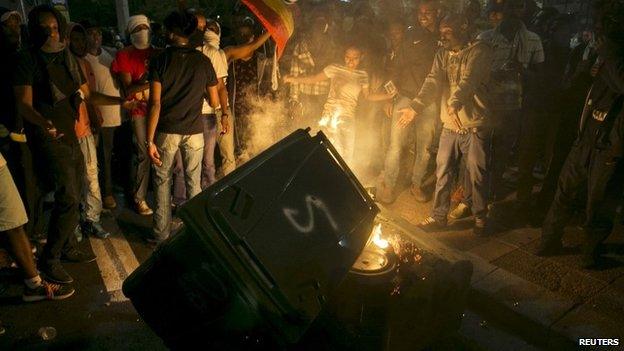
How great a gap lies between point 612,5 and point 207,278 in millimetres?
4903

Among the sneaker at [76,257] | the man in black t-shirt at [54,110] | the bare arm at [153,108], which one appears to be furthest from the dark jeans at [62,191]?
the bare arm at [153,108]

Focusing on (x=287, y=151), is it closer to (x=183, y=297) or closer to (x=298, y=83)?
(x=183, y=297)

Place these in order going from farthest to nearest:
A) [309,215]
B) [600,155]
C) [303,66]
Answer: [303,66], [600,155], [309,215]

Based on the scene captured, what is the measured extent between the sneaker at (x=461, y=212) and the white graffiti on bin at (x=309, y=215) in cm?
428

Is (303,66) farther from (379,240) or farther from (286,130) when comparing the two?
(379,240)

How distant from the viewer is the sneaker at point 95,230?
572 cm

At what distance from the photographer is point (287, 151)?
2773 mm

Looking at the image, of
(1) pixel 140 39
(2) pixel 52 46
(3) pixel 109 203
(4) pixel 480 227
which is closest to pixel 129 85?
(1) pixel 140 39

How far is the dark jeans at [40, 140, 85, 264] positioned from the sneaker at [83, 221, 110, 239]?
3.14 feet

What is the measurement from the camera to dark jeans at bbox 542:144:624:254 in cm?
469

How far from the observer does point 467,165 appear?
239 inches

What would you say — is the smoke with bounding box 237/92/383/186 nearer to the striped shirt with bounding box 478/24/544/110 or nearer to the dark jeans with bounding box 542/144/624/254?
the striped shirt with bounding box 478/24/544/110

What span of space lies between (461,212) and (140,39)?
541 cm

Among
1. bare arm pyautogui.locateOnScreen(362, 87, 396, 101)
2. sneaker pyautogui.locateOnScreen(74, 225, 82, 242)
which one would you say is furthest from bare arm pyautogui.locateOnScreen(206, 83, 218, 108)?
bare arm pyautogui.locateOnScreen(362, 87, 396, 101)
